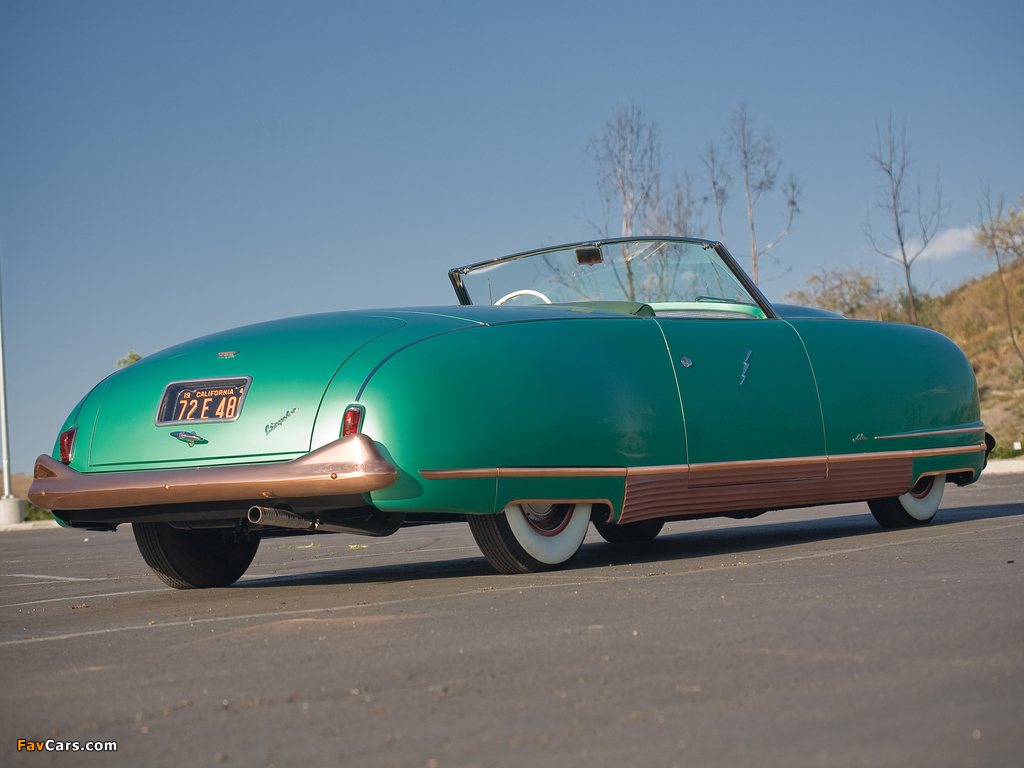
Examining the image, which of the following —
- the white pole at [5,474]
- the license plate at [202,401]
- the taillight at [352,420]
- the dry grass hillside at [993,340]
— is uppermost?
the license plate at [202,401]

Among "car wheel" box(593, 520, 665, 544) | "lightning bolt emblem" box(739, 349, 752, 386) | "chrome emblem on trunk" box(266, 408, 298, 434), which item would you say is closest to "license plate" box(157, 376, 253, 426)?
"chrome emblem on trunk" box(266, 408, 298, 434)

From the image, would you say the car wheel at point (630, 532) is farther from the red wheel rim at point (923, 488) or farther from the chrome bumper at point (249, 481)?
the chrome bumper at point (249, 481)

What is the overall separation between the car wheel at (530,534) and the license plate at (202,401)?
1172mm

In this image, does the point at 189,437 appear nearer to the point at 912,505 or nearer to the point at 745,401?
the point at 745,401

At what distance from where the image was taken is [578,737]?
7.90 feet

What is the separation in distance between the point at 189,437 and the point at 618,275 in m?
3.07

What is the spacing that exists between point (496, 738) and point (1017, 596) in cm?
230

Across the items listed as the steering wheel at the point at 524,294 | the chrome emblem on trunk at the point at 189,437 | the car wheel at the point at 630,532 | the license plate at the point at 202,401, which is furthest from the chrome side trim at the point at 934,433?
the chrome emblem on trunk at the point at 189,437

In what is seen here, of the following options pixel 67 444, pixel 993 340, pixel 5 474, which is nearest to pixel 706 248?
pixel 67 444

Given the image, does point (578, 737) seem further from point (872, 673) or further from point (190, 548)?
point (190, 548)

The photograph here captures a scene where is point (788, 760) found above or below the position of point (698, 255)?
below

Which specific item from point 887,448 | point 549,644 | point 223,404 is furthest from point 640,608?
point 887,448

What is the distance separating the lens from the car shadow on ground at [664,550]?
19.6ft

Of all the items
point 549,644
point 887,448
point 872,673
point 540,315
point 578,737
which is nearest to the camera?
point 578,737
